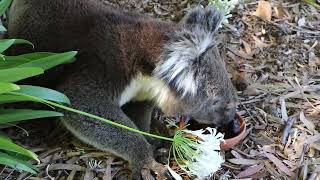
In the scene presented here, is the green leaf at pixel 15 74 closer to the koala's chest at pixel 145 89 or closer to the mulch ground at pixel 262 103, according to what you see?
the mulch ground at pixel 262 103

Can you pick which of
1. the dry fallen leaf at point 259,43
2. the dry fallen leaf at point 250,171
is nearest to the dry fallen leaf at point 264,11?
the dry fallen leaf at point 259,43

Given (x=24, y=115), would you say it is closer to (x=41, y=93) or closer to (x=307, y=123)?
(x=41, y=93)

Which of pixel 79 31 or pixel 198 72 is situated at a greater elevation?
pixel 79 31

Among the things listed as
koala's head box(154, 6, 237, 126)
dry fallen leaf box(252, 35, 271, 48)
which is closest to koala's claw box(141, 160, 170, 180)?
koala's head box(154, 6, 237, 126)

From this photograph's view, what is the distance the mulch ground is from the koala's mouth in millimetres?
97

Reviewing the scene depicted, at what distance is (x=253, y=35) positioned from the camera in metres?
4.93

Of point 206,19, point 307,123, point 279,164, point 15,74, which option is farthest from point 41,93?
point 307,123

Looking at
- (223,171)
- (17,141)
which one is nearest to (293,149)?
(223,171)

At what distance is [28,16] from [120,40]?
75cm

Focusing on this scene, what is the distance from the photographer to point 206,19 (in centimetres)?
355

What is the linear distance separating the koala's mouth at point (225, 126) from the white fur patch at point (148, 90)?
28 centimetres

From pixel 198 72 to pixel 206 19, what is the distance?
358 millimetres

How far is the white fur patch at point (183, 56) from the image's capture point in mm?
3309

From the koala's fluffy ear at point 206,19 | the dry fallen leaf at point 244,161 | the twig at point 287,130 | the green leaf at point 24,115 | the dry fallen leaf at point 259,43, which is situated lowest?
the dry fallen leaf at point 244,161
